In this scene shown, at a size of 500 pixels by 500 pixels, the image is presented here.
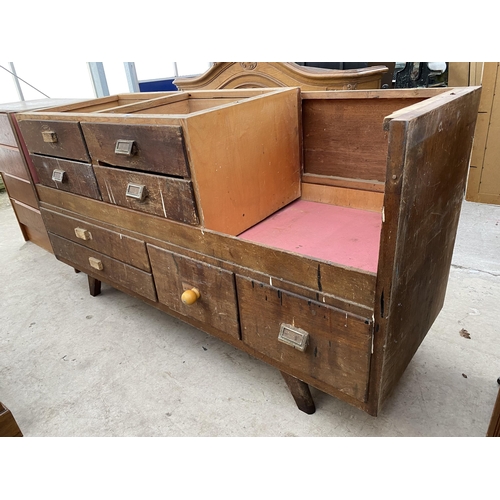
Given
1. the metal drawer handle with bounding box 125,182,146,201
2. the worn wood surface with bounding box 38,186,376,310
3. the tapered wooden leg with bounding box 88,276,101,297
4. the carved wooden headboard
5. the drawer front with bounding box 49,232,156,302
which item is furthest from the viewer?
the carved wooden headboard

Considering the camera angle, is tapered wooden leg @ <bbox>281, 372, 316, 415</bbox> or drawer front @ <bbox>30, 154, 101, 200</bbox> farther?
drawer front @ <bbox>30, 154, 101, 200</bbox>

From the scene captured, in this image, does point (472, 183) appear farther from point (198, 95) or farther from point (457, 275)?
point (198, 95)

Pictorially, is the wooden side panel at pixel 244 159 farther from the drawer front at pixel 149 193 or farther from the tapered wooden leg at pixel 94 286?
the tapered wooden leg at pixel 94 286

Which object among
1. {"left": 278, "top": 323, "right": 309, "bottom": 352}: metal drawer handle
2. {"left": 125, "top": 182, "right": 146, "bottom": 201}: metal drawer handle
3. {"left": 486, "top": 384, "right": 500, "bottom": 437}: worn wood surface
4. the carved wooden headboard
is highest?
the carved wooden headboard

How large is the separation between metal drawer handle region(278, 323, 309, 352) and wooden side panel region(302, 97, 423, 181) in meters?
0.62

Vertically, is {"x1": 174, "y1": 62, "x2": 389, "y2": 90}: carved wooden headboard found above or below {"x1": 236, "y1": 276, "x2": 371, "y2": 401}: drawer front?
above

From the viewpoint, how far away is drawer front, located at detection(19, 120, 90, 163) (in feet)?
4.66

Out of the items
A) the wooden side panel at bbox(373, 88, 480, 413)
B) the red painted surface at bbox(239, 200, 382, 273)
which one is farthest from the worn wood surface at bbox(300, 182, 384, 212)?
the wooden side panel at bbox(373, 88, 480, 413)

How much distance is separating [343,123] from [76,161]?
3.19 feet

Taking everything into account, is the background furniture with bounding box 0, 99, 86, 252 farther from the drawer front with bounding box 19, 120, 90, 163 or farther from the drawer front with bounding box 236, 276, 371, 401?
the drawer front with bounding box 236, 276, 371, 401

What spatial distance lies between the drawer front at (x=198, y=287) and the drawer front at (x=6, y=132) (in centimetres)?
127

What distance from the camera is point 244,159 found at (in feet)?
4.09

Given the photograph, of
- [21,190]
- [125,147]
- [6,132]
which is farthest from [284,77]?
[21,190]

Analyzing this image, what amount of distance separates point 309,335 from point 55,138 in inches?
46.5
